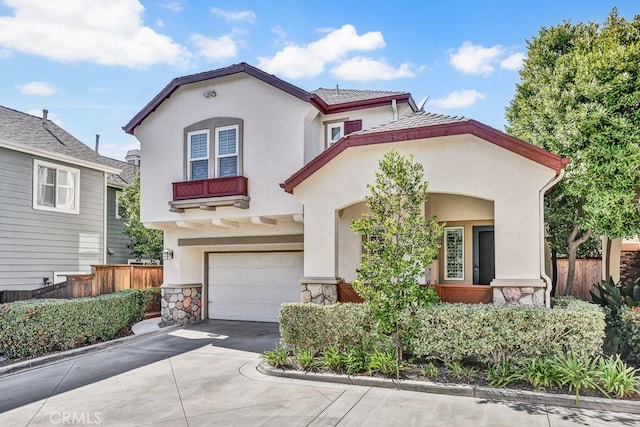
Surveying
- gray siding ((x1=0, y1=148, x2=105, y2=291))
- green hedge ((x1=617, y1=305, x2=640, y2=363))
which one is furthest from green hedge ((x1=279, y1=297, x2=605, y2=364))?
gray siding ((x1=0, y1=148, x2=105, y2=291))

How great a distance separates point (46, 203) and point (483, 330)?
13.9 metres

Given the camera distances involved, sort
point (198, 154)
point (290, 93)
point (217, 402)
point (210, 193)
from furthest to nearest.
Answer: point (198, 154) → point (210, 193) → point (290, 93) → point (217, 402)

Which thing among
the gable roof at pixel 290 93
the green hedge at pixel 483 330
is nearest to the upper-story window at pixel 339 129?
the gable roof at pixel 290 93

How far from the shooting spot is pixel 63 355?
32.4 ft

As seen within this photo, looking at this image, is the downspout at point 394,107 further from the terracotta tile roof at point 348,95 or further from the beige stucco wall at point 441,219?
the beige stucco wall at point 441,219

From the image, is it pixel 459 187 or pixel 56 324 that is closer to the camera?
pixel 459 187

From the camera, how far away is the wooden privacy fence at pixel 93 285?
12305 millimetres

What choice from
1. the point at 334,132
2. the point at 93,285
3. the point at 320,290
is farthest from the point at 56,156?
the point at 320,290

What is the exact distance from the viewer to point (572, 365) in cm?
657

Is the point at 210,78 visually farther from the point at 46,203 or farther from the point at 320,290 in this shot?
the point at 46,203

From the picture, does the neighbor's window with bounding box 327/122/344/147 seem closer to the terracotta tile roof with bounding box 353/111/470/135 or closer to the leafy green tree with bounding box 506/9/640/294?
the terracotta tile roof with bounding box 353/111/470/135

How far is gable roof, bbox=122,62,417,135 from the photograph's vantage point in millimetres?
11617

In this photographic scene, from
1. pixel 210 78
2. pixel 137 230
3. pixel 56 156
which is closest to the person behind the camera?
pixel 210 78

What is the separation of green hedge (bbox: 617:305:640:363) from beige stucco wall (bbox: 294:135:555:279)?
1.85 metres
